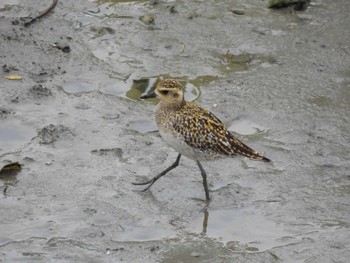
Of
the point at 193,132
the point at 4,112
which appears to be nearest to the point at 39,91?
the point at 4,112

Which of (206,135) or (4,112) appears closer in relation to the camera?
(206,135)

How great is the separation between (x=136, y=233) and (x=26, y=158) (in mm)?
1650

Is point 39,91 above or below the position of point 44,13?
below

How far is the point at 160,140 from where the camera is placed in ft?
30.1

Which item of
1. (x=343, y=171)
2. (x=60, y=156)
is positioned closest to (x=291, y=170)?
(x=343, y=171)

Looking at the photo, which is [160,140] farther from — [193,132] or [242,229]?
[242,229]

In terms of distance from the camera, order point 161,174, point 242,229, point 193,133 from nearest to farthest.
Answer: point 242,229 < point 193,133 < point 161,174

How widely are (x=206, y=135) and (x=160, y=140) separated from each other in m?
1.27

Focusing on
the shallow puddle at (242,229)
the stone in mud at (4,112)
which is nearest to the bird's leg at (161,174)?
the shallow puddle at (242,229)

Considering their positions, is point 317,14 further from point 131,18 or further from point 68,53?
point 68,53

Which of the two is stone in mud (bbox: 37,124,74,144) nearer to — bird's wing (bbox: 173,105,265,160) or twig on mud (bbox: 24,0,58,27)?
bird's wing (bbox: 173,105,265,160)

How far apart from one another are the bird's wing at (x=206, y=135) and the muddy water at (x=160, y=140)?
1.63ft

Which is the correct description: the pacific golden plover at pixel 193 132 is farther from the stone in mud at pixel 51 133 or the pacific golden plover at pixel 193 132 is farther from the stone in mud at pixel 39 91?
the stone in mud at pixel 39 91

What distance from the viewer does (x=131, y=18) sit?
11.4m
